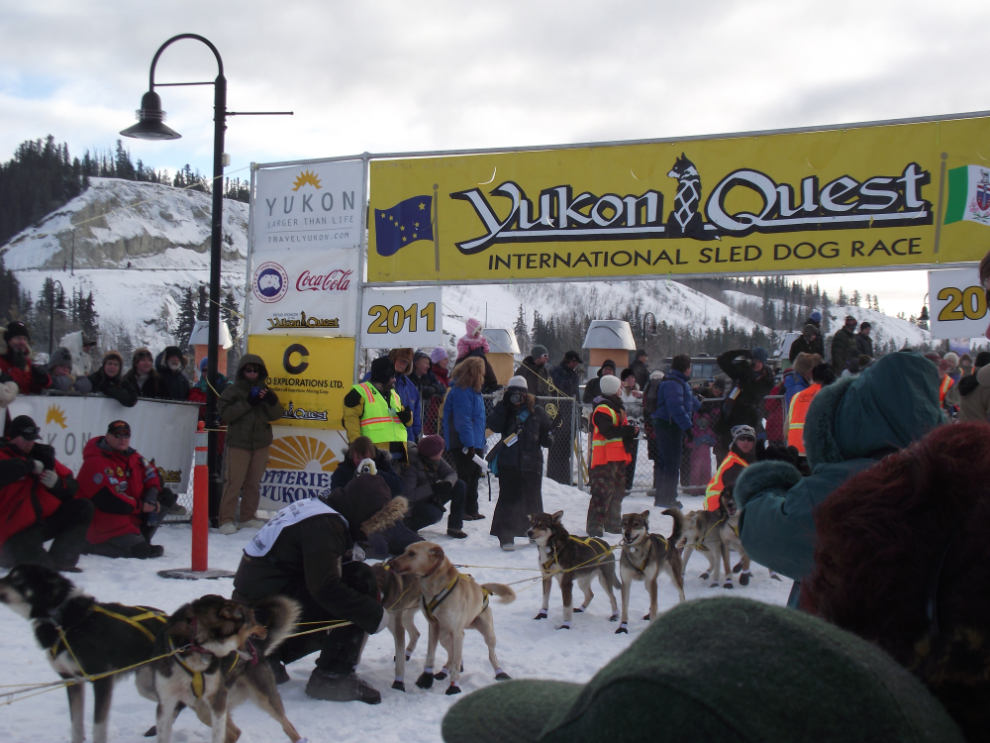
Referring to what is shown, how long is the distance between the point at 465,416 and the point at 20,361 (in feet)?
13.6

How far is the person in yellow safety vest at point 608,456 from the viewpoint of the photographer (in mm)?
7523

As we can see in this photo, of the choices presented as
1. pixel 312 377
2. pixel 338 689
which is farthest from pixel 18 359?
pixel 338 689

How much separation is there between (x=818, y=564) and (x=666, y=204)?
653 centimetres

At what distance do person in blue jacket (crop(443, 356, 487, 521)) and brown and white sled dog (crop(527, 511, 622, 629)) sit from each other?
2216 mm

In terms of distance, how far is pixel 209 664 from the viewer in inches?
121

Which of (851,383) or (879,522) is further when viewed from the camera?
(851,383)

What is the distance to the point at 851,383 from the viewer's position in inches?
80.2

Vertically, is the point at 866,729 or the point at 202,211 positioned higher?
the point at 202,211

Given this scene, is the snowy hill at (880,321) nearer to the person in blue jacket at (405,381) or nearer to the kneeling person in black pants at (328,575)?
the person in blue jacket at (405,381)

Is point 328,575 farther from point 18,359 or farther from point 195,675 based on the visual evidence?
point 18,359

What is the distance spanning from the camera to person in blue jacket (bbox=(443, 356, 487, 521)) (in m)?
7.70

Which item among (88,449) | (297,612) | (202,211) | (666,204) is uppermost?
(202,211)

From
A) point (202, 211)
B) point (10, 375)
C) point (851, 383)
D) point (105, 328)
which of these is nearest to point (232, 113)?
point (10, 375)

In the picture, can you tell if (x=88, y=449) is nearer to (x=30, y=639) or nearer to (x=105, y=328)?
(x=30, y=639)
